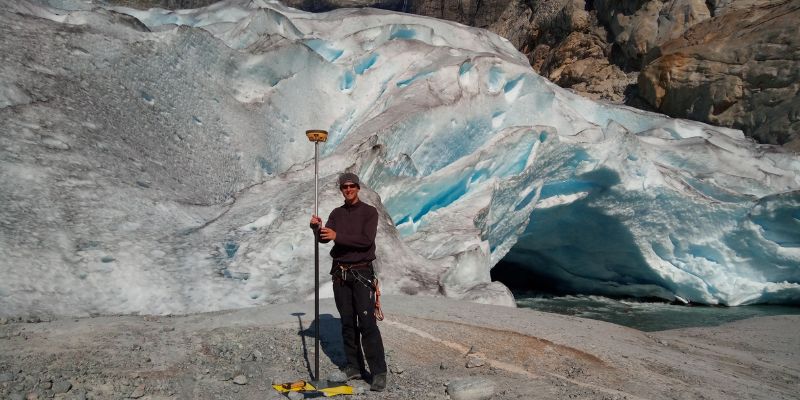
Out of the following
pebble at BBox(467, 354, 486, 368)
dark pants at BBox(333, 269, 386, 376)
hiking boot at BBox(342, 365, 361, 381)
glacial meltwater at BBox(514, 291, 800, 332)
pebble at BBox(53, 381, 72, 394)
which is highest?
dark pants at BBox(333, 269, 386, 376)

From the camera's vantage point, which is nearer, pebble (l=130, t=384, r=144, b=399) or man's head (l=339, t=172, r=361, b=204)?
pebble (l=130, t=384, r=144, b=399)

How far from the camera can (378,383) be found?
3.47m

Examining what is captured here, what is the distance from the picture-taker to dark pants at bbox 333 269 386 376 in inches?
138

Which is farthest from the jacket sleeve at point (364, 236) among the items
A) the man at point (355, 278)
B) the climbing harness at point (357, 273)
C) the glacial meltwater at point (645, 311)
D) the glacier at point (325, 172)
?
the glacial meltwater at point (645, 311)

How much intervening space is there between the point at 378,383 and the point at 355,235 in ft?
2.61

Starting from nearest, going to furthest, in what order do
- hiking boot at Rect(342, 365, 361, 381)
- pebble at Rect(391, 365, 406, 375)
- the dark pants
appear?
the dark pants < hiking boot at Rect(342, 365, 361, 381) < pebble at Rect(391, 365, 406, 375)

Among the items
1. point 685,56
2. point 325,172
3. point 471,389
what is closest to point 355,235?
point 471,389

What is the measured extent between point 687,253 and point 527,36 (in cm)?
1996

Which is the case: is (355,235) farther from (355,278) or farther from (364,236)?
(355,278)

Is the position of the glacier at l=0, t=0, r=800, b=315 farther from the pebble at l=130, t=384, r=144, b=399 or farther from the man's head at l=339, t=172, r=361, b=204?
the man's head at l=339, t=172, r=361, b=204

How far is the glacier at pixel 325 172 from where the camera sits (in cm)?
561

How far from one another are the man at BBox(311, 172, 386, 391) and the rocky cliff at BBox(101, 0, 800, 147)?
13.6m

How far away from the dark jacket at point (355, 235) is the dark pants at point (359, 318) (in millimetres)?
83

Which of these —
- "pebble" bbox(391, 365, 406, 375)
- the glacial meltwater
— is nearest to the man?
"pebble" bbox(391, 365, 406, 375)
